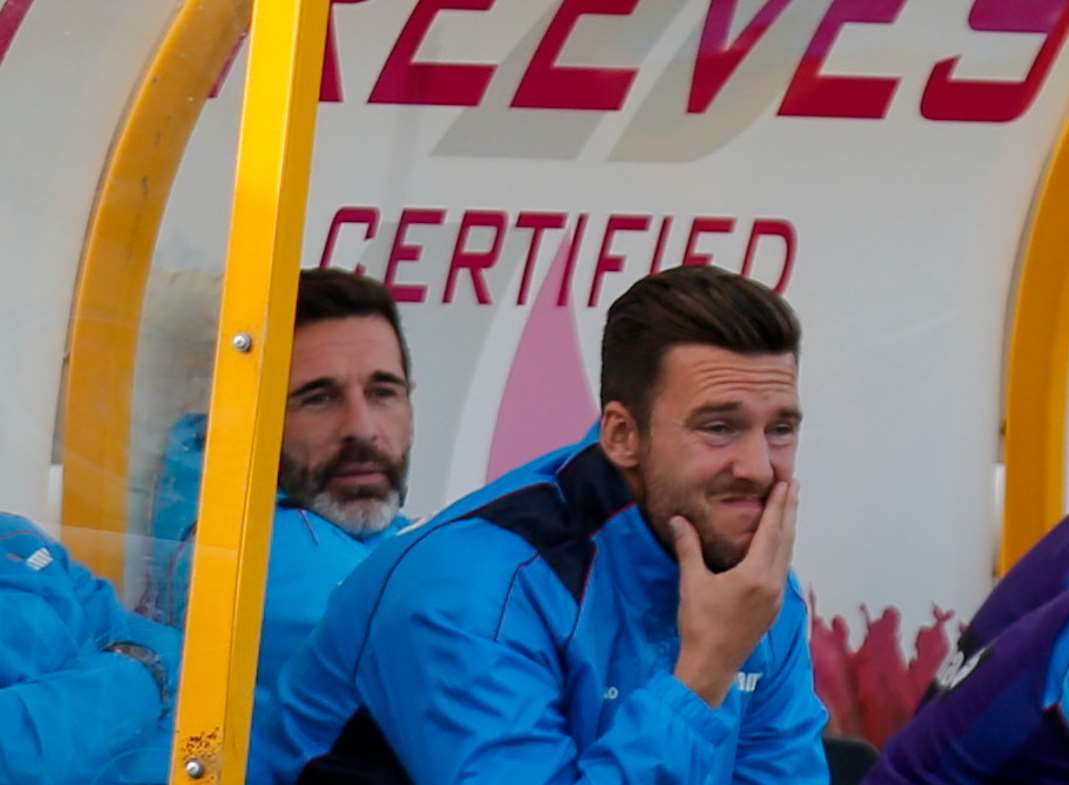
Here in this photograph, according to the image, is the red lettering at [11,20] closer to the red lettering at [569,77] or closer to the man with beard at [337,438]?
the man with beard at [337,438]

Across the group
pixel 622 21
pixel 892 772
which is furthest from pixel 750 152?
pixel 892 772

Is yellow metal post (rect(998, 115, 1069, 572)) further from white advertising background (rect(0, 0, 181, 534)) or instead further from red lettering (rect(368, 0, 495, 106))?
white advertising background (rect(0, 0, 181, 534))

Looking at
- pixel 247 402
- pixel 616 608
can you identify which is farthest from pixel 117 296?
pixel 616 608

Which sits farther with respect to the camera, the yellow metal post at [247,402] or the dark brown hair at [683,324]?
the dark brown hair at [683,324]

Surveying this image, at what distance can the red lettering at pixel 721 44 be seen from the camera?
3.25 meters

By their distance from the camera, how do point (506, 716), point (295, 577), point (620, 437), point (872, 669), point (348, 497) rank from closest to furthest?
point (506, 716)
point (620, 437)
point (295, 577)
point (348, 497)
point (872, 669)

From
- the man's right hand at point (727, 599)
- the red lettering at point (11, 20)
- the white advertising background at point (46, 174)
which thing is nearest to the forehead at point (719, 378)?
the man's right hand at point (727, 599)

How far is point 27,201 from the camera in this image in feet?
5.88

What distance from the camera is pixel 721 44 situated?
3256 millimetres

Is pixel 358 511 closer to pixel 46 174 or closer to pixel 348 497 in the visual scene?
pixel 348 497

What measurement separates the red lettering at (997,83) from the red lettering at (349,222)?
1.11m

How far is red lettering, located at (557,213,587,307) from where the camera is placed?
3244 mm

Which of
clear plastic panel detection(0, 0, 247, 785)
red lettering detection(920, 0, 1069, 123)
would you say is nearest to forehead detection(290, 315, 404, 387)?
clear plastic panel detection(0, 0, 247, 785)

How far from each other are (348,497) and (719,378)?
2.45ft
